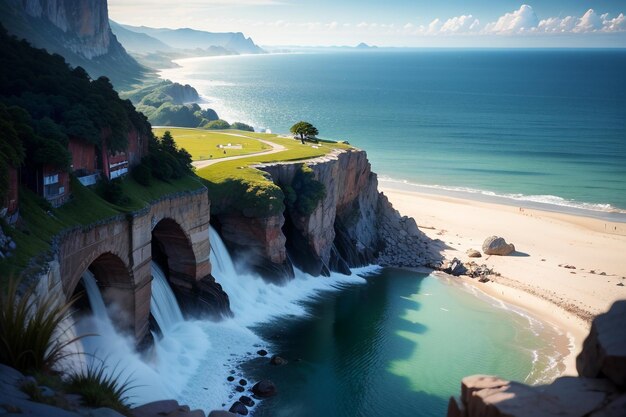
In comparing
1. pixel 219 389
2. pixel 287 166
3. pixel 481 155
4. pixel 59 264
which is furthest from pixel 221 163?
pixel 481 155

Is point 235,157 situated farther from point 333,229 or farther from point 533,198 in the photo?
point 533,198

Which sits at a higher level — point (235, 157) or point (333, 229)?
point (235, 157)

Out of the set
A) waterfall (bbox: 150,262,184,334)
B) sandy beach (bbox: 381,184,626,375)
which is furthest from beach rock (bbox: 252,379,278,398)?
sandy beach (bbox: 381,184,626,375)

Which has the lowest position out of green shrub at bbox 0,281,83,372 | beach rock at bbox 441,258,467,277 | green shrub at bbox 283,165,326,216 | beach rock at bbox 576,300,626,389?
beach rock at bbox 441,258,467,277

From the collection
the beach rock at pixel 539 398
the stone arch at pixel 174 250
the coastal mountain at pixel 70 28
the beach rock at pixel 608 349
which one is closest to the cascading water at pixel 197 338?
the stone arch at pixel 174 250

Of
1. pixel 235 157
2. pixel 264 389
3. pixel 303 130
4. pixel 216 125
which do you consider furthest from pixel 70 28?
pixel 264 389

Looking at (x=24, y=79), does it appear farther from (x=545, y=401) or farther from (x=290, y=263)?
(x=545, y=401)

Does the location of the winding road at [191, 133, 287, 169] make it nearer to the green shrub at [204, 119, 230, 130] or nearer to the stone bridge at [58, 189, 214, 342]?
the stone bridge at [58, 189, 214, 342]
